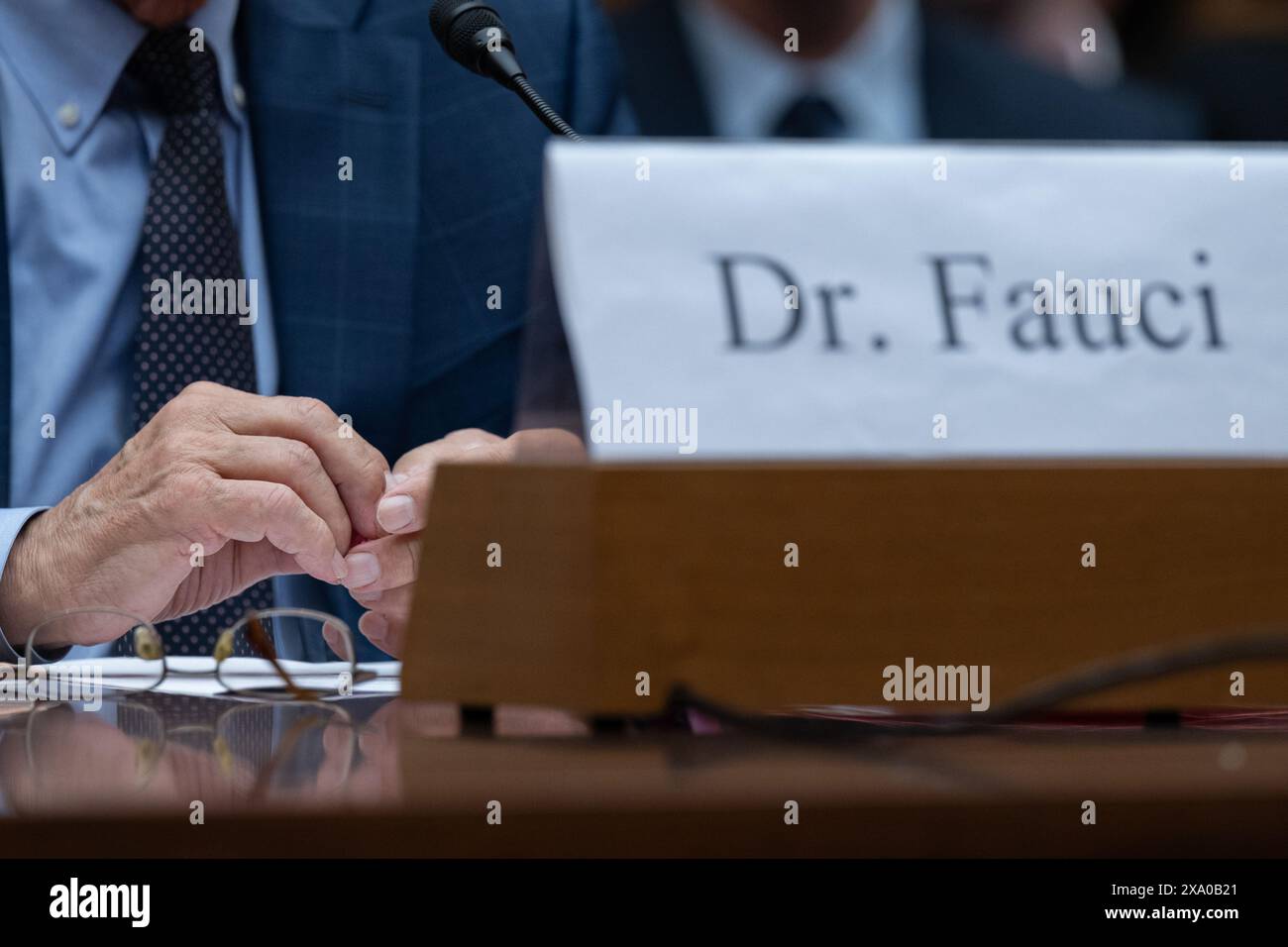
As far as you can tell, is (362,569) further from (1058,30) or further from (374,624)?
(1058,30)

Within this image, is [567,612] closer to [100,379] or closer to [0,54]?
[100,379]

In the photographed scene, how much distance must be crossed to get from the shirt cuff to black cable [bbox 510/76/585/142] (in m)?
0.40

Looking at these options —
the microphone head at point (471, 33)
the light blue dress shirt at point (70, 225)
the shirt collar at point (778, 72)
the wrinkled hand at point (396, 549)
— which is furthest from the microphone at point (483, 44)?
the shirt collar at point (778, 72)

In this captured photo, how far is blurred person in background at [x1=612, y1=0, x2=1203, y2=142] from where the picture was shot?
1548 millimetres

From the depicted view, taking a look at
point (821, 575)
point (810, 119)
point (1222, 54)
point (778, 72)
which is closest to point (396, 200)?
point (810, 119)

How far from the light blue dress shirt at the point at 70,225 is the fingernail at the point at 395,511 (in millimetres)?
389

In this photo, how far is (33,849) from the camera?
250 millimetres

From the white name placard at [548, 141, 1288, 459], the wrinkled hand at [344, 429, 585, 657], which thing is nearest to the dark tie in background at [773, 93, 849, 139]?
the wrinkled hand at [344, 429, 585, 657]

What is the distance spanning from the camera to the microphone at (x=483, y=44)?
0.58 metres

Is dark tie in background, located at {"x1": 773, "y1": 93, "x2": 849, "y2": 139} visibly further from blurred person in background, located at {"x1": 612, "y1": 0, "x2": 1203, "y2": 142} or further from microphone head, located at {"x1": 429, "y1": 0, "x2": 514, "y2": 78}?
microphone head, located at {"x1": 429, "y1": 0, "x2": 514, "y2": 78}

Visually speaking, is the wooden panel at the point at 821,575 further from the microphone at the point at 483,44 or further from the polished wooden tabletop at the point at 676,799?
the microphone at the point at 483,44

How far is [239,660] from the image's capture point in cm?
63

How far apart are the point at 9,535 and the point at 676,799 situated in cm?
60
